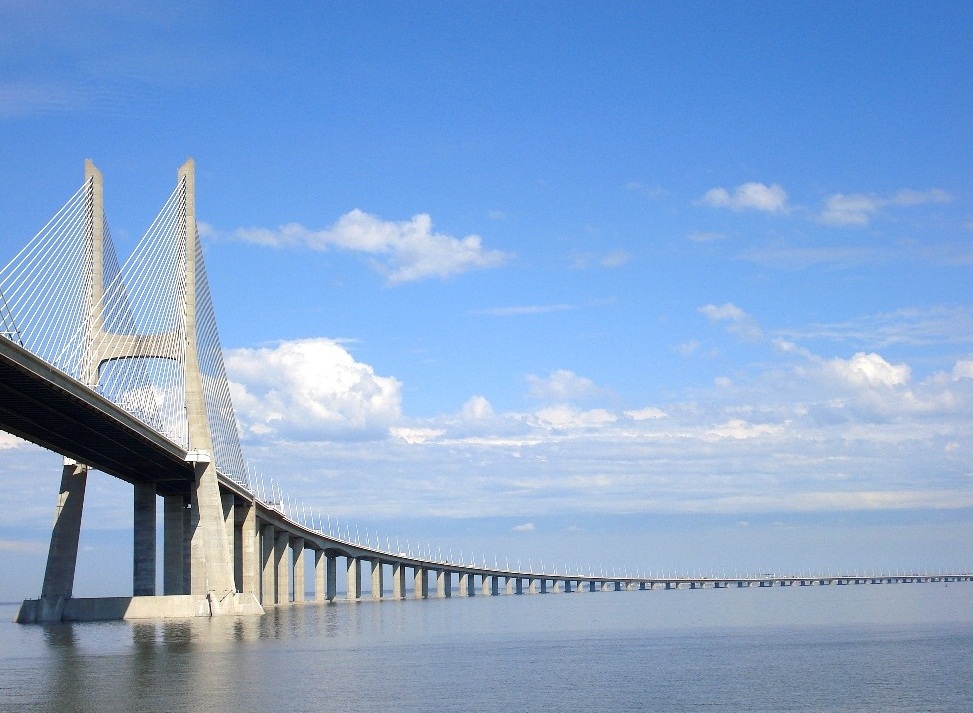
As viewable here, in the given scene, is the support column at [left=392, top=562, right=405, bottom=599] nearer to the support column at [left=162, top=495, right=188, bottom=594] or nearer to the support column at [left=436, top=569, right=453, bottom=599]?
the support column at [left=436, top=569, right=453, bottom=599]

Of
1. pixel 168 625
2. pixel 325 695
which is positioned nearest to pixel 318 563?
pixel 168 625

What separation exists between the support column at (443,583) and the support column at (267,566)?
177 feet

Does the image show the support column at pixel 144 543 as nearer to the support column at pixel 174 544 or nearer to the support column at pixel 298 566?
the support column at pixel 174 544

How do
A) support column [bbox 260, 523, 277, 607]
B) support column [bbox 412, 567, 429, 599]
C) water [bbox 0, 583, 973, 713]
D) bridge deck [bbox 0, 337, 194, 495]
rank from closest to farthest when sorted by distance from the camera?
water [bbox 0, 583, 973, 713]
bridge deck [bbox 0, 337, 194, 495]
support column [bbox 260, 523, 277, 607]
support column [bbox 412, 567, 429, 599]

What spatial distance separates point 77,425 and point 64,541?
1906cm

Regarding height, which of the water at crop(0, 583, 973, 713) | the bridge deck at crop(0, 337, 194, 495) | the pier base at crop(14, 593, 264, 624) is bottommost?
the water at crop(0, 583, 973, 713)

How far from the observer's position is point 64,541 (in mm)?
80188

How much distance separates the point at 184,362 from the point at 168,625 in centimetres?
1498

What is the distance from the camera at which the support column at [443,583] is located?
575ft

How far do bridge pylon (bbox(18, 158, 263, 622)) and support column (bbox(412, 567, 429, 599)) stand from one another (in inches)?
3291

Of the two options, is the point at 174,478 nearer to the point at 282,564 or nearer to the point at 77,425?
the point at 77,425

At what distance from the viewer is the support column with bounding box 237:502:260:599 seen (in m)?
99.1

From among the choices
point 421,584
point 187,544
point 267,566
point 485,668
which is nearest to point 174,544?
point 187,544

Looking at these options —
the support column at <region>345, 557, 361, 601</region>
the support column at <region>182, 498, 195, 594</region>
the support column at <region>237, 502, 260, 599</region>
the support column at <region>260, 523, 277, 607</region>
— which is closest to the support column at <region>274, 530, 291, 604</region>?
the support column at <region>260, 523, 277, 607</region>
